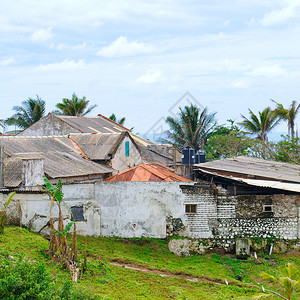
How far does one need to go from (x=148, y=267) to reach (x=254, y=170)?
7.95 meters

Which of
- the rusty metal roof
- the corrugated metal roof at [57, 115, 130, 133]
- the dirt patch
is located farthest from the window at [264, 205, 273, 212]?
the corrugated metal roof at [57, 115, 130, 133]

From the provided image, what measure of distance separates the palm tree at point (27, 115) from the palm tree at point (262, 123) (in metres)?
15.4

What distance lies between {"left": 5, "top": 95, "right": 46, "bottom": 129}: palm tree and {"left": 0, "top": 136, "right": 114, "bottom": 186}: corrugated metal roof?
11.3 meters

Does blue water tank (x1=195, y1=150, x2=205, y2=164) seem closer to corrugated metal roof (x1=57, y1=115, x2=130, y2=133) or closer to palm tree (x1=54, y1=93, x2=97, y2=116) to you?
corrugated metal roof (x1=57, y1=115, x2=130, y2=133)

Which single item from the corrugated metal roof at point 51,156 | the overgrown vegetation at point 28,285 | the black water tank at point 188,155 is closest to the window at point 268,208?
the black water tank at point 188,155

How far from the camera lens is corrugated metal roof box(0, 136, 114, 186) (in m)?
16.7

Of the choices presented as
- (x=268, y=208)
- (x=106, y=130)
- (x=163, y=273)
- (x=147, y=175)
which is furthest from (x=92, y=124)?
(x=163, y=273)

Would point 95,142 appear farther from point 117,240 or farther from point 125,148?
point 117,240

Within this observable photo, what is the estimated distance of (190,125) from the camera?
29172mm

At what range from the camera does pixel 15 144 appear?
1923 cm

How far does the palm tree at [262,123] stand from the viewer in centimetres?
3300

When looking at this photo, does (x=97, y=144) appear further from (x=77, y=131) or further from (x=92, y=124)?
(x=92, y=124)

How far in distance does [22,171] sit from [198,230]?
6.27 m

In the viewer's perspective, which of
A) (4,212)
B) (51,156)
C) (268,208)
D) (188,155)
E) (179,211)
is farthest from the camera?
(51,156)
